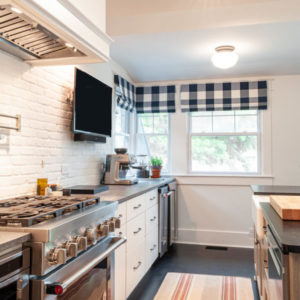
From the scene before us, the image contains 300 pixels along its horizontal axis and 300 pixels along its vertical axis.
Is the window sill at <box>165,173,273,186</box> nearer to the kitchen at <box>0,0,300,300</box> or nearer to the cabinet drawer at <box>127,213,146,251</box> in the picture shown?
the kitchen at <box>0,0,300,300</box>

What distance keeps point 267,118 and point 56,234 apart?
12.2 feet

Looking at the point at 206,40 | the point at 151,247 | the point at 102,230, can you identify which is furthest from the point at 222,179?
the point at 102,230

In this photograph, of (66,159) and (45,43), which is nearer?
(45,43)

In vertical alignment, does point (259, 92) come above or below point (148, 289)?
above

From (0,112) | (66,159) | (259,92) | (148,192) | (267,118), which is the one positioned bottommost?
(148,192)

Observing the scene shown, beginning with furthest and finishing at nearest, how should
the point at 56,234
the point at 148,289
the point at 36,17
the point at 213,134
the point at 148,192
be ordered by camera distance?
1. the point at 213,134
2. the point at 148,192
3. the point at 148,289
4. the point at 36,17
5. the point at 56,234

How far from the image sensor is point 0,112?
75.9 inches

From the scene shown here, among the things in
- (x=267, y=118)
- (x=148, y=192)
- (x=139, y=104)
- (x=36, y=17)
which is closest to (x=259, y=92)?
(x=267, y=118)

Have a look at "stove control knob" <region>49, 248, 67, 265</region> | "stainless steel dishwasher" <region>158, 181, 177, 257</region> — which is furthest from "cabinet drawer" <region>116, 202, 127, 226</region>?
"stainless steel dishwasher" <region>158, 181, 177, 257</region>

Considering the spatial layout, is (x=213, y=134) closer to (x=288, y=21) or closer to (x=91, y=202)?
(x=288, y=21)

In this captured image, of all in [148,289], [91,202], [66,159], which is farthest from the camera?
[148,289]

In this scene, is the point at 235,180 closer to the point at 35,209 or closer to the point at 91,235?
the point at 91,235

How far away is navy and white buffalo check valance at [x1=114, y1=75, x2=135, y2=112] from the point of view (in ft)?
12.9

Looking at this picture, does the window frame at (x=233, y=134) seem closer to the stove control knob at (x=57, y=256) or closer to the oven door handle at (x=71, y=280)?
the oven door handle at (x=71, y=280)
